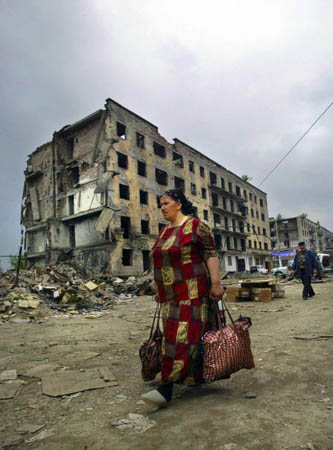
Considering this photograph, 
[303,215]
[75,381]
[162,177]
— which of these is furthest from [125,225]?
[303,215]

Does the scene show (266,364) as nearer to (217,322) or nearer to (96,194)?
(217,322)

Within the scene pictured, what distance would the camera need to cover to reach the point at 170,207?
2727mm

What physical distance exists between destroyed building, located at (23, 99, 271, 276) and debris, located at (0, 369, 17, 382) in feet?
55.2

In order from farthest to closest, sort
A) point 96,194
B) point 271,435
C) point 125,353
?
point 96,194 < point 125,353 < point 271,435

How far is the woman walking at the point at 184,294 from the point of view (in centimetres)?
226

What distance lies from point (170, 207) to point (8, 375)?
2653 millimetres

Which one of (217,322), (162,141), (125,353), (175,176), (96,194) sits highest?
(162,141)

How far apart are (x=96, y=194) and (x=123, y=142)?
15.1ft

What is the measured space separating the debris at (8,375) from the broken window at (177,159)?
84.5ft

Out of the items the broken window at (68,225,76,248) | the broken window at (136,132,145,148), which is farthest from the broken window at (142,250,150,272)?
the broken window at (136,132,145,148)

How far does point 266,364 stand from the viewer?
3102 millimetres

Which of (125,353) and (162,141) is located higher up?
(162,141)

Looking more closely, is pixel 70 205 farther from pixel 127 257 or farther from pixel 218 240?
pixel 218 240

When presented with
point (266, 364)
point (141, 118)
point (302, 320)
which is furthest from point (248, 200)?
point (266, 364)
